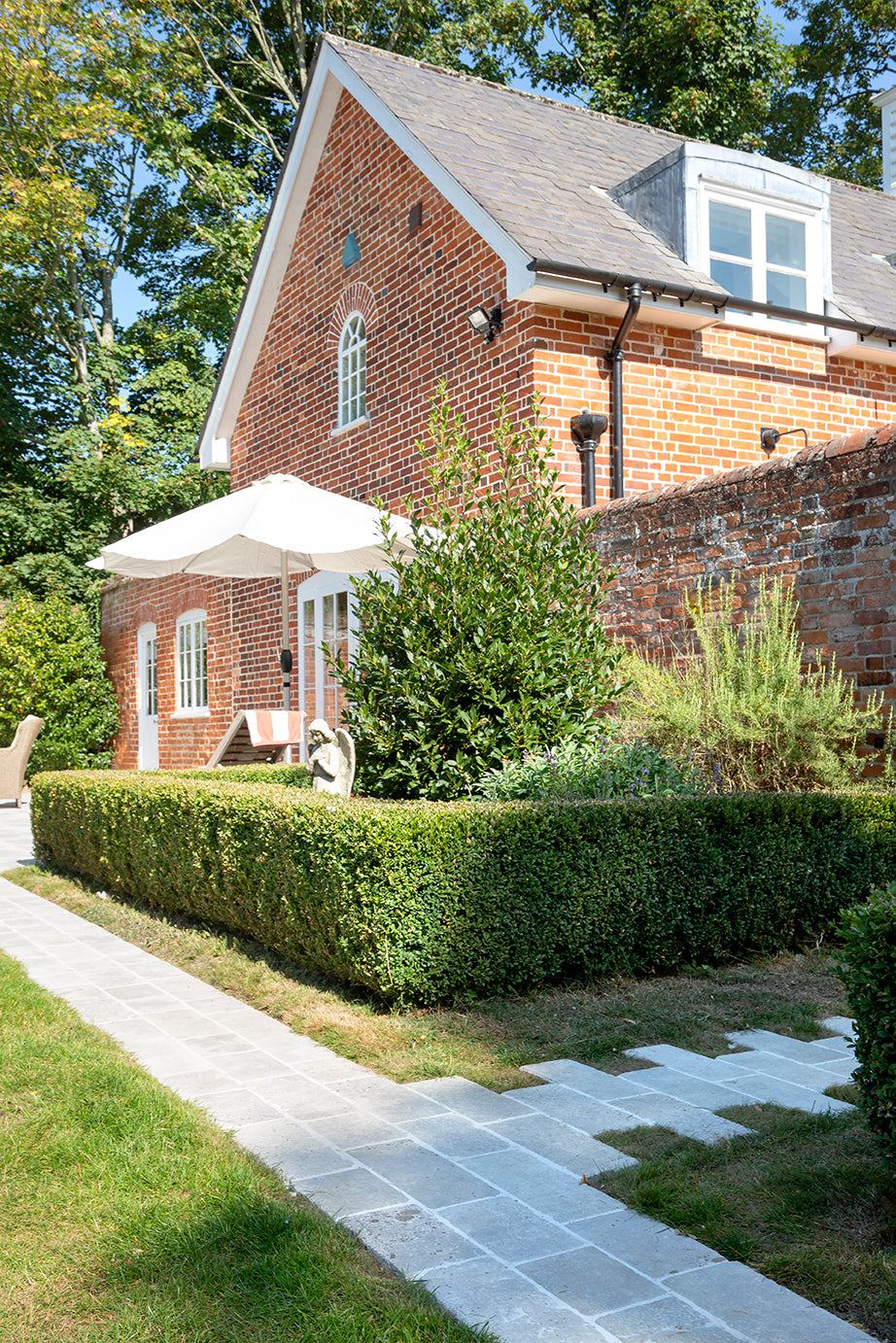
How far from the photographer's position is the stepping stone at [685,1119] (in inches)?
130

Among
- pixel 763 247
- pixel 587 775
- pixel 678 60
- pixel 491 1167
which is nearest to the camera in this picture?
pixel 491 1167

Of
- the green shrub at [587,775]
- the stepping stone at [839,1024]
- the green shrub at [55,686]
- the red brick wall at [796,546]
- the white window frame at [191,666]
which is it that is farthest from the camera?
the green shrub at [55,686]

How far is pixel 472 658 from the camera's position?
6.02 metres

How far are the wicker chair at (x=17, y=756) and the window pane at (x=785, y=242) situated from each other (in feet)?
35.5

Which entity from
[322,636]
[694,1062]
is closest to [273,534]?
[322,636]

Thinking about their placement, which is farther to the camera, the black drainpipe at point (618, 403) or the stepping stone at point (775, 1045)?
the black drainpipe at point (618, 403)

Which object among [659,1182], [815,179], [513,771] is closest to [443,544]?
[513,771]

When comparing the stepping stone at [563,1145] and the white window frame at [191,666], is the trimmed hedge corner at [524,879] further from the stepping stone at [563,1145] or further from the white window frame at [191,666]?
the white window frame at [191,666]

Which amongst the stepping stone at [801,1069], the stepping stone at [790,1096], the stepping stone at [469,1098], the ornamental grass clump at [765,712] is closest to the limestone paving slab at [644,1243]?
the stepping stone at [469,1098]

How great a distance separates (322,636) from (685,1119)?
9.76 meters

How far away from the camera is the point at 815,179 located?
1112 centimetres

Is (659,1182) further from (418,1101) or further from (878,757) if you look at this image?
(878,757)

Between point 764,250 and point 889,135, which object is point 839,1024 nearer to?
point 764,250

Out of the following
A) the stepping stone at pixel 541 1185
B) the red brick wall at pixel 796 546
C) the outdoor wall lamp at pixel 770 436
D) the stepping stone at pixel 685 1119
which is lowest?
the stepping stone at pixel 685 1119
